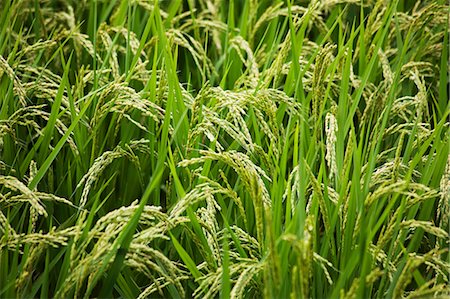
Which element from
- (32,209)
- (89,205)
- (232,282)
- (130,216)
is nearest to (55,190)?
(89,205)

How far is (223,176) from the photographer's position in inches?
74.4

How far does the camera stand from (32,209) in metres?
1.88

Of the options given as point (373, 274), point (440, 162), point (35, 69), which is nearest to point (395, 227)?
point (373, 274)

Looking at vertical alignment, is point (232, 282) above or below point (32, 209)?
below

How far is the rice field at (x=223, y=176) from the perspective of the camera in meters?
1.75

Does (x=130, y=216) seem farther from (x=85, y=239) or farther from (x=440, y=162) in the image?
(x=440, y=162)

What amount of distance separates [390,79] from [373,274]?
39.5 inches

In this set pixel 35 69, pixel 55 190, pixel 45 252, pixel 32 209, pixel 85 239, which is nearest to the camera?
pixel 85 239

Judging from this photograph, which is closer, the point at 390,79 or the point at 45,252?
the point at 45,252

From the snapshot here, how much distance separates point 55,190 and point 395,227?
103cm

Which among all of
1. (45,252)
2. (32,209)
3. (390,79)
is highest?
(390,79)

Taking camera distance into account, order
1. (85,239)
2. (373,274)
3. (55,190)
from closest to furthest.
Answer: (373,274) < (85,239) < (55,190)

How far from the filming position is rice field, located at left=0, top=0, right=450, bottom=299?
5.73 ft

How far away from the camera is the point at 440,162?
209cm
